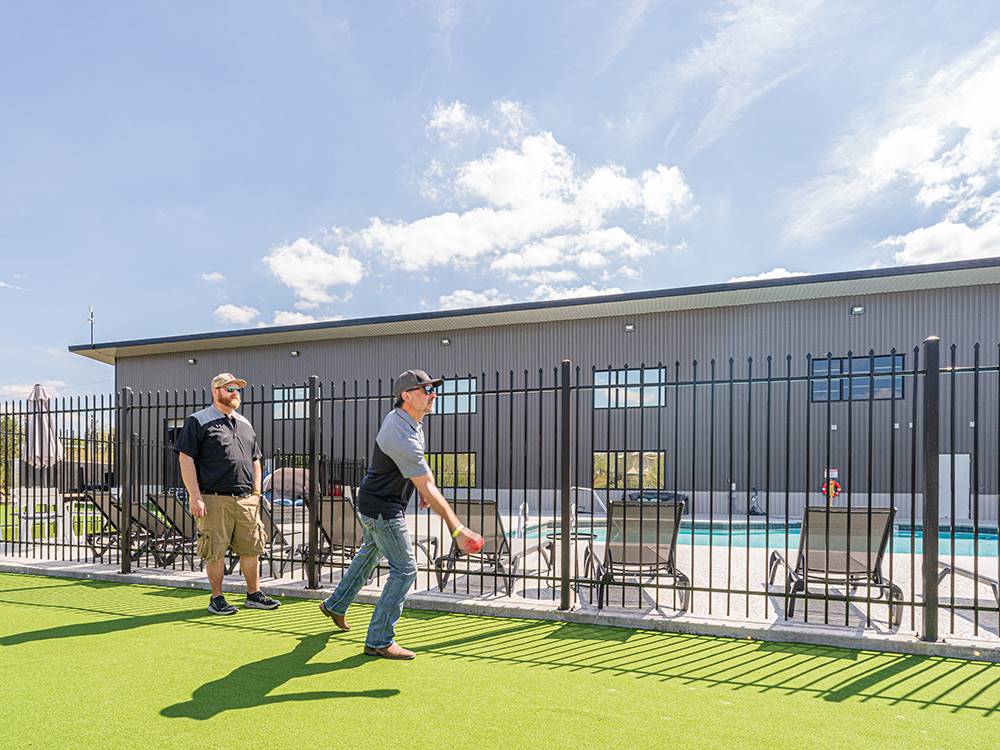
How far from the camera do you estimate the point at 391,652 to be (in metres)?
4.07

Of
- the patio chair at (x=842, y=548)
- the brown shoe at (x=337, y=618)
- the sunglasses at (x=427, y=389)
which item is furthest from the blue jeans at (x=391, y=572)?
the patio chair at (x=842, y=548)

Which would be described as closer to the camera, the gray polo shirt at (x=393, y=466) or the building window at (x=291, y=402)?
the gray polo shirt at (x=393, y=466)

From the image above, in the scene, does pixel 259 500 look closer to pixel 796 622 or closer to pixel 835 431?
pixel 796 622

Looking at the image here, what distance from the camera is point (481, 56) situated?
887 cm

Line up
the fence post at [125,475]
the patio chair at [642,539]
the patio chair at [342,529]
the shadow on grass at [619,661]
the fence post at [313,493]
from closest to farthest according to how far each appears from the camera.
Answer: the shadow on grass at [619,661], the patio chair at [642,539], the fence post at [313,493], the patio chair at [342,529], the fence post at [125,475]

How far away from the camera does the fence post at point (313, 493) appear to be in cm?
611

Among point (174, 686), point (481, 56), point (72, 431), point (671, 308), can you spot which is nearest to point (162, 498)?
point (72, 431)

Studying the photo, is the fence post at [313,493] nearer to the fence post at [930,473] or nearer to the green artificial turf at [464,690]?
the green artificial turf at [464,690]

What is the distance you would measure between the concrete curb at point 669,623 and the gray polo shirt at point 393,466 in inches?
66.9

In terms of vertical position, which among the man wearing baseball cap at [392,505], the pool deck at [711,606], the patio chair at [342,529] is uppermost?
the man wearing baseball cap at [392,505]

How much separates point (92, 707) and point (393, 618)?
5.12ft

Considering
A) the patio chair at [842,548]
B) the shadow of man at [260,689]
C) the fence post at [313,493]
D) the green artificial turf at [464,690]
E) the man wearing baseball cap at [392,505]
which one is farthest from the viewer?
the fence post at [313,493]

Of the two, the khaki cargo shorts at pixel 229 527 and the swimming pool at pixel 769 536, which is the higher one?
the khaki cargo shorts at pixel 229 527

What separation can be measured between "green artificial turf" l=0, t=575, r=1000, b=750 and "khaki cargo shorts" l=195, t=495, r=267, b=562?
0.54 m
